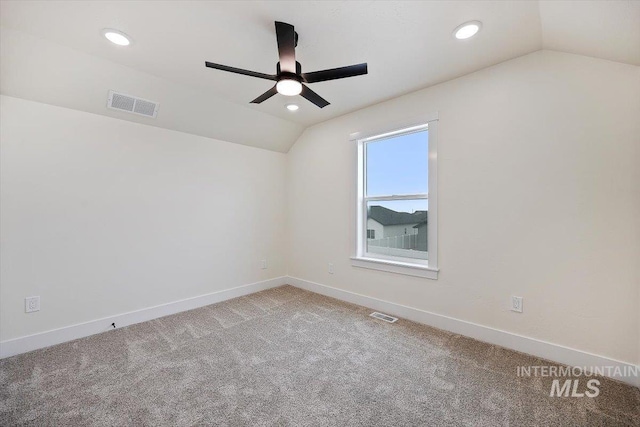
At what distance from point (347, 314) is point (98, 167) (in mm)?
3152

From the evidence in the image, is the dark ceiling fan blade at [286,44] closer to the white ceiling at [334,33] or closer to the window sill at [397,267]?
the white ceiling at [334,33]

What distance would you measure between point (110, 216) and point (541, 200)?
4.14 metres

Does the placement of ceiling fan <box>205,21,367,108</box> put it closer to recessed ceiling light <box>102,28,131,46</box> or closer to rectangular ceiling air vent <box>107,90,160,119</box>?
recessed ceiling light <box>102,28,131,46</box>

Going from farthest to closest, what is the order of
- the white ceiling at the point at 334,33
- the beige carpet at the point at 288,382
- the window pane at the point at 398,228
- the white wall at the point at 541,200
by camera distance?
the window pane at the point at 398,228
the white wall at the point at 541,200
the white ceiling at the point at 334,33
the beige carpet at the point at 288,382

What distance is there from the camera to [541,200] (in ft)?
7.39

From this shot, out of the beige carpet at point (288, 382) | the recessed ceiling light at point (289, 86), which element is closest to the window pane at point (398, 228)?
the beige carpet at point (288, 382)

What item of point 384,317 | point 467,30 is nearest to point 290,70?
point 467,30

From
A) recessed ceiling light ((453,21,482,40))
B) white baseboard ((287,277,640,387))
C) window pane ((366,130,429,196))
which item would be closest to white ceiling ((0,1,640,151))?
recessed ceiling light ((453,21,482,40))

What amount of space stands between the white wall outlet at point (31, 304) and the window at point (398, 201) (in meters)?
3.25

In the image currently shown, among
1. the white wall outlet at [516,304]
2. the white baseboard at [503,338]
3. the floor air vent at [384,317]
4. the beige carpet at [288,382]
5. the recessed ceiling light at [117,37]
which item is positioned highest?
the recessed ceiling light at [117,37]

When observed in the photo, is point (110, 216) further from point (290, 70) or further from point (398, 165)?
point (398, 165)

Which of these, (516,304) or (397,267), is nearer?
(516,304)

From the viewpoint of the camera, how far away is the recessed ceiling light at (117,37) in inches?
78.0

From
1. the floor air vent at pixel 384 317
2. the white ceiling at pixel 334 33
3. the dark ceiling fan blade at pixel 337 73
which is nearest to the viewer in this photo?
the white ceiling at pixel 334 33
